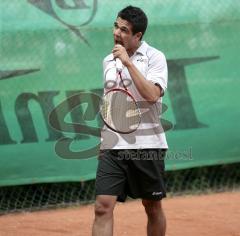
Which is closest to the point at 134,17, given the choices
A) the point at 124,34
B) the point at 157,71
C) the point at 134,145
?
the point at 124,34

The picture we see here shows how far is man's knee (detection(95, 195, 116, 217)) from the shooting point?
4422mm

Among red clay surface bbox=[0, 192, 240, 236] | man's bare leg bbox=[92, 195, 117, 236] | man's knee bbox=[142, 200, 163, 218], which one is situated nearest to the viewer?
man's bare leg bbox=[92, 195, 117, 236]

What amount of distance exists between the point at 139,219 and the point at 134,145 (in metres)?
2.37

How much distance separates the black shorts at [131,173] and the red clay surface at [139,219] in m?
1.52

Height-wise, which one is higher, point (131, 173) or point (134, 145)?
point (134, 145)

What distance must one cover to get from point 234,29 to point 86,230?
2.83 metres

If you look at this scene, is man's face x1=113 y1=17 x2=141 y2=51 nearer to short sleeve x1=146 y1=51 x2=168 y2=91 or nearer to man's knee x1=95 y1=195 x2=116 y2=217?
short sleeve x1=146 y1=51 x2=168 y2=91

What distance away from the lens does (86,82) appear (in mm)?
7207

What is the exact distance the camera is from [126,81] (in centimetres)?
453

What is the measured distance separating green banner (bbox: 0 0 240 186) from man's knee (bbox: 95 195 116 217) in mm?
2689

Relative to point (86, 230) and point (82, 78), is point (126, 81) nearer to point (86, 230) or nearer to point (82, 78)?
point (86, 230)

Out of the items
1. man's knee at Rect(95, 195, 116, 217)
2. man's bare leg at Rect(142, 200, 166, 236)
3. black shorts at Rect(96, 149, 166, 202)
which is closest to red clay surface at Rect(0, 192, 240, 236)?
man's bare leg at Rect(142, 200, 166, 236)

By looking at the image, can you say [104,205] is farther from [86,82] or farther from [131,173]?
[86,82]

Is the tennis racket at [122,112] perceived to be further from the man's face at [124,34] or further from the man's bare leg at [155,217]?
the man's bare leg at [155,217]
